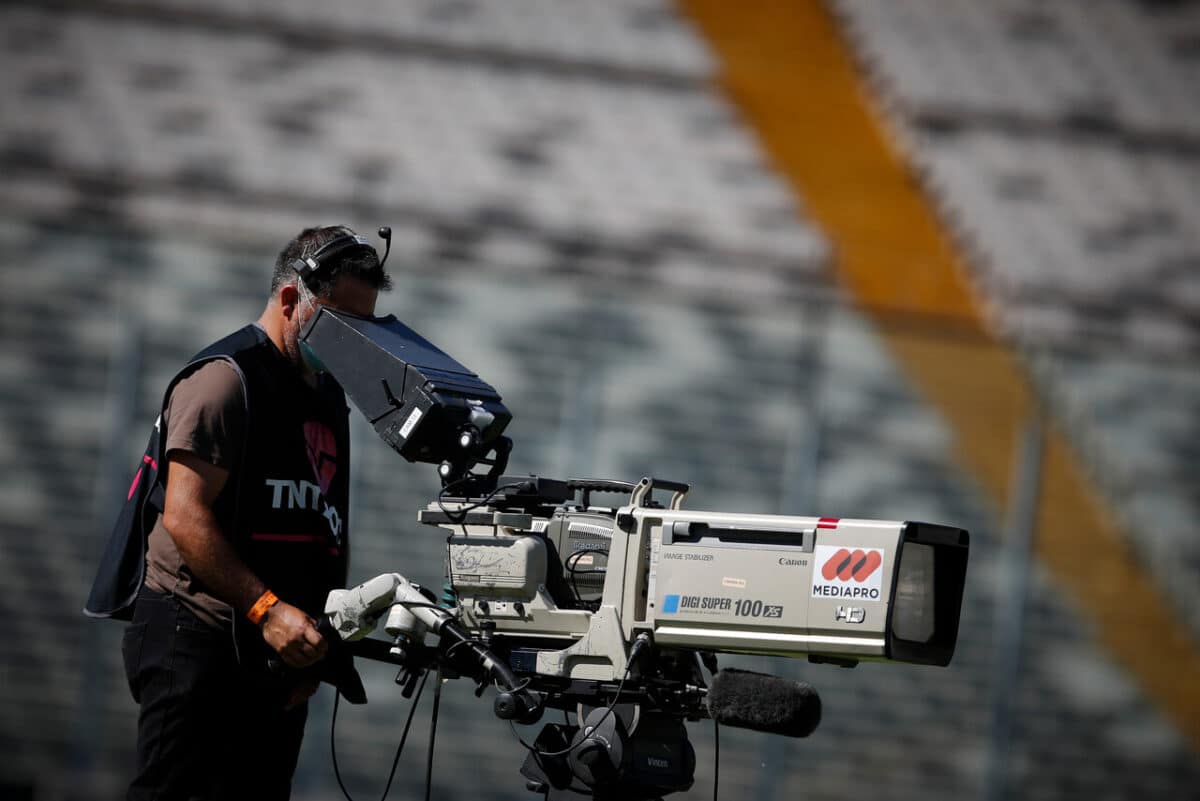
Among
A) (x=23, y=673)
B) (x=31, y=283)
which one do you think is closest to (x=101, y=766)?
(x=23, y=673)

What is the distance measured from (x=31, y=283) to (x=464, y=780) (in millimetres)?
2789

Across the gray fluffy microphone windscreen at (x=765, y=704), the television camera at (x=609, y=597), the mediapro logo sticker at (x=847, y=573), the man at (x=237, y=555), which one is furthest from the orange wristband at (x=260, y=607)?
the mediapro logo sticker at (x=847, y=573)

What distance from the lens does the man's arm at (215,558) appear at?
3.12 m

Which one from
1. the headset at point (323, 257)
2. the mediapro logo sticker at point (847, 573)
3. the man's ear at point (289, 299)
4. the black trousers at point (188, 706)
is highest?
the headset at point (323, 257)

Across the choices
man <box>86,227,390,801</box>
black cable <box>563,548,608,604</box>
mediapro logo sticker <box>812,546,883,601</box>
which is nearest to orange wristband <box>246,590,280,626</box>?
man <box>86,227,390,801</box>

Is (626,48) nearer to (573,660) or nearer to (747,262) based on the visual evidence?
(747,262)

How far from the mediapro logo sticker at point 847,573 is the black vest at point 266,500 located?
1.21 metres

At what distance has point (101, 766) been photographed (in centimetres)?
626

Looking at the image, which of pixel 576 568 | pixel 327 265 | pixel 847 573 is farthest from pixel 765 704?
pixel 327 265

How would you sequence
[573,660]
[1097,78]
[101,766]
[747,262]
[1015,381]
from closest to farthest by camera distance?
[573,660], [101,766], [1015,381], [747,262], [1097,78]

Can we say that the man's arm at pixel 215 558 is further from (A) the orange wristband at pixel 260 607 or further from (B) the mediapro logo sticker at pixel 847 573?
(B) the mediapro logo sticker at pixel 847 573

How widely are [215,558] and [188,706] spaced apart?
329mm

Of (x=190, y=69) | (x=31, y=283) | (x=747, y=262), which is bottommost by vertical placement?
(x=31, y=283)

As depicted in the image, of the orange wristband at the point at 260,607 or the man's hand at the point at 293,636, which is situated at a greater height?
the orange wristband at the point at 260,607
